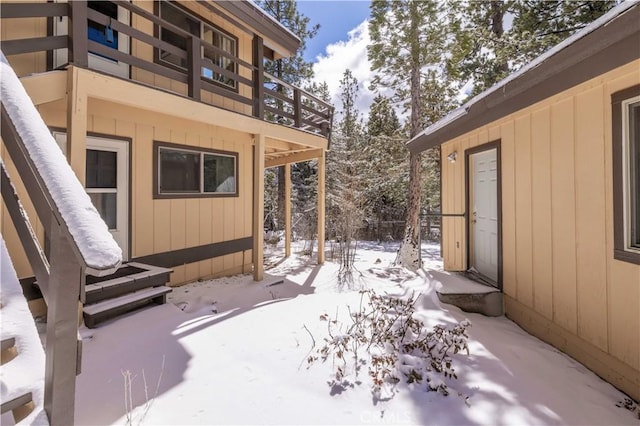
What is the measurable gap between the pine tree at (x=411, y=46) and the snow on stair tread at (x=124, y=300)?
7018 mm

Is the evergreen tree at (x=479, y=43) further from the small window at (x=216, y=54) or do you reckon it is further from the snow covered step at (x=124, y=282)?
the snow covered step at (x=124, y=282)

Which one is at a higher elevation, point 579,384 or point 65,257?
point 65,257

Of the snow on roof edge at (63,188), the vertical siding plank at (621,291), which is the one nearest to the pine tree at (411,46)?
the vertical siding plank at (621,291)

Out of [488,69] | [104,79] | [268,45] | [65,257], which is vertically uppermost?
[488,69]

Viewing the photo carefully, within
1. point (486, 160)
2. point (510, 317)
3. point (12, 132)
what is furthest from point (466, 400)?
point (486, 160)

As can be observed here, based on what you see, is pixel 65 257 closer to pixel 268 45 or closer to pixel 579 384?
pixel 579 384

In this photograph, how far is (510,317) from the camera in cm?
433

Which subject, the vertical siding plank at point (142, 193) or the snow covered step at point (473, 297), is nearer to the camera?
the snow covered step at point (473, 297)

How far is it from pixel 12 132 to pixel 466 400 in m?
3.24

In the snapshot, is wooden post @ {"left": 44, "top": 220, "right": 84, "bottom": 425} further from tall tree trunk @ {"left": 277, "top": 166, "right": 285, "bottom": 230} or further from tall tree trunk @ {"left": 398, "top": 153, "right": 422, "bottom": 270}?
tall tree trunk @ {"left": 277, "top": 166, "right": 285, "bottom": 230}

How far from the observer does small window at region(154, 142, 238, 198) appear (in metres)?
5.69

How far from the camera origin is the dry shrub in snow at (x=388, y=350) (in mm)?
2457

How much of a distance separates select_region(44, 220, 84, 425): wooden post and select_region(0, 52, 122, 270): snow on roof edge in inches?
3.7

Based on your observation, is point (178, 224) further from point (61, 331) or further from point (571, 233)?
point (571, 233)
